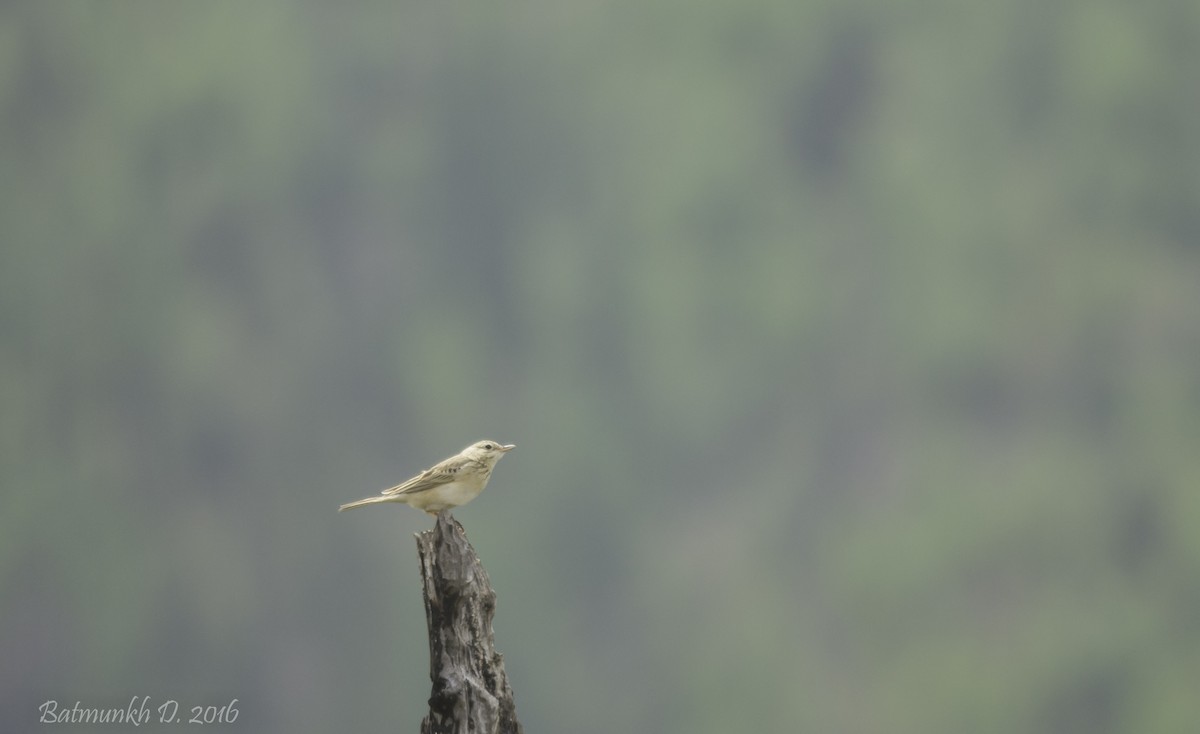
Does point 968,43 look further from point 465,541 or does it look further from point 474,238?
point 465,541

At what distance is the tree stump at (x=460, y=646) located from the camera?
247 inches

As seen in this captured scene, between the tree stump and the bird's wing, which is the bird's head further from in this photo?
the tree stump

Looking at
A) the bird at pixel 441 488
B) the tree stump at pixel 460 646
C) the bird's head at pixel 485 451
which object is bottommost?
the tree stump at pixel 460 646

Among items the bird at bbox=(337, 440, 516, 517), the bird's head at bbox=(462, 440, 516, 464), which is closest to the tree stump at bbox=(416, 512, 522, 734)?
the bird at bbox=(337, 440, 516, 517)

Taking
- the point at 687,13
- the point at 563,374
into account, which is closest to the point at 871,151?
the point at 687,13

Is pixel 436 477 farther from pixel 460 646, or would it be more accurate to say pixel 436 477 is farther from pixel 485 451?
pixel 460 646

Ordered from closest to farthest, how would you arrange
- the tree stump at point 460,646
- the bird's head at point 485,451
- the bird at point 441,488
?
the tree stump at point 460,646 < the bird at point 441,488 < the bird's head at point 485,451

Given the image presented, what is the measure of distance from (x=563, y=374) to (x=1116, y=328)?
974 cm

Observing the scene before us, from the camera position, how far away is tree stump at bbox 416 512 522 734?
247 inches

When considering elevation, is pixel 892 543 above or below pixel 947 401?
below

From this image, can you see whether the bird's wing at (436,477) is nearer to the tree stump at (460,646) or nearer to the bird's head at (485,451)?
the bird's head at (485,451)

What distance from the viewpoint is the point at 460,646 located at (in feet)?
20.8

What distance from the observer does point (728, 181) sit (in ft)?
79.8

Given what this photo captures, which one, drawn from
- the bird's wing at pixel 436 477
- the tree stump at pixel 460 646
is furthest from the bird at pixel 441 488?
the tree stump at pixel 460 646
